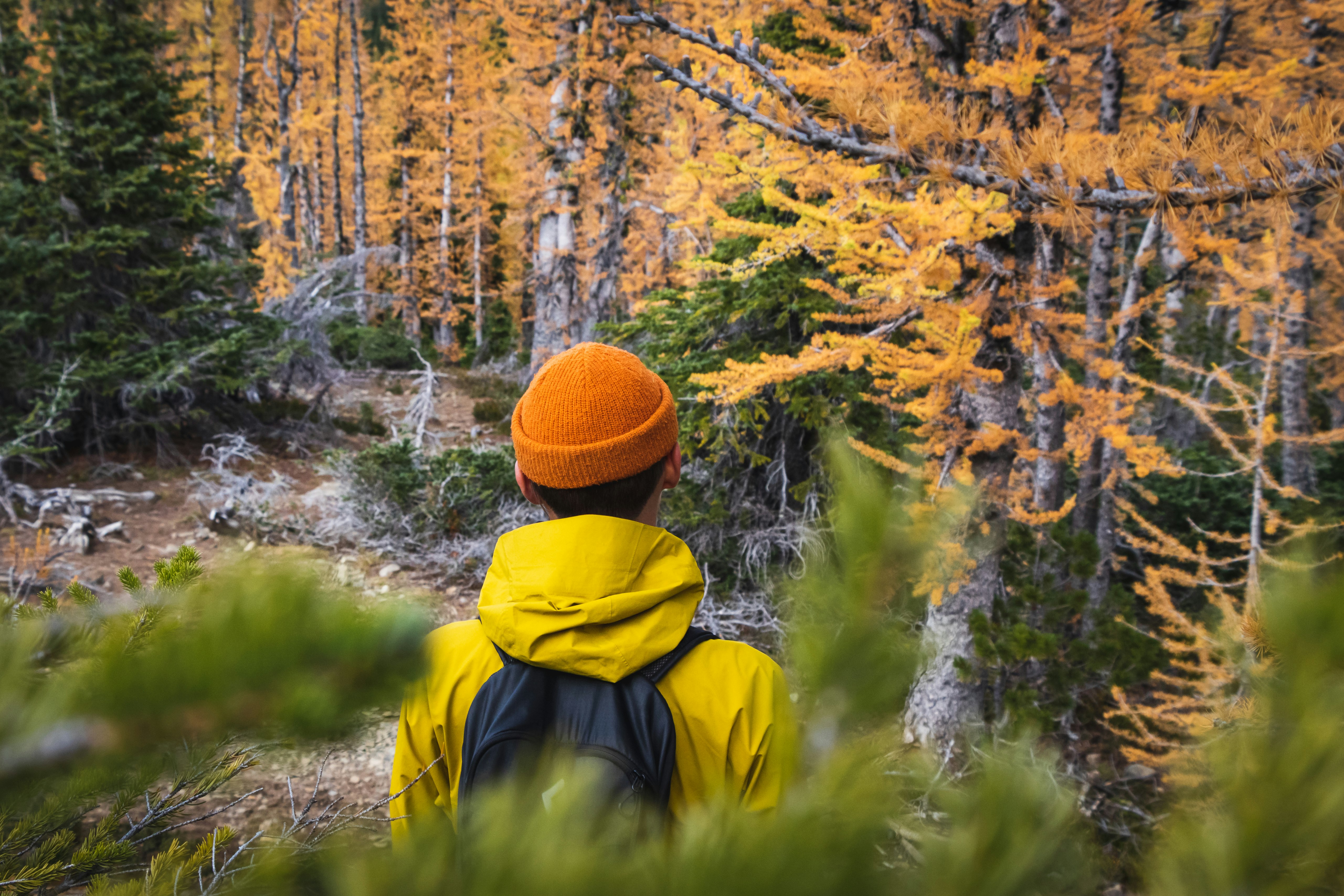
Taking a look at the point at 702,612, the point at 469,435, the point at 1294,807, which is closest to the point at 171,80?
the point at 469,435

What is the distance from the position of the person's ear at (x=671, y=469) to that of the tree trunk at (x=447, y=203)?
19418 millimetres

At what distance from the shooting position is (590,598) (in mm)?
1132

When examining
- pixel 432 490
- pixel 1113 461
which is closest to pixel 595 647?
pixel 432 490

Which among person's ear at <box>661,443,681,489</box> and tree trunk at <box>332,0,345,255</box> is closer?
person's ear at <box>661,443,681,489</box>

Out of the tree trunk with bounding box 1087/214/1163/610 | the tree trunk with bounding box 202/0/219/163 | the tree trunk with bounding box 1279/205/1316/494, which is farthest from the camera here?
the tree trunk with bounding box 202/0/219/163

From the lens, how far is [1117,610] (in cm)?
498

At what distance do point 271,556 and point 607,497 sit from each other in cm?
86

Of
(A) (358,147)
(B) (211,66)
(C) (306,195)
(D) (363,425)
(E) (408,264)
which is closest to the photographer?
(D) (363,425)

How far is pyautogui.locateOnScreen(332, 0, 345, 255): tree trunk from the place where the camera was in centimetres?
2039

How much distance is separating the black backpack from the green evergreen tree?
7.77 meters

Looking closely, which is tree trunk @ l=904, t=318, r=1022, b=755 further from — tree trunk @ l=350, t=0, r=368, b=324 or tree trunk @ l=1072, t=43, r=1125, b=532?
tree trunk @ l=350, t=0, r=368, b=324

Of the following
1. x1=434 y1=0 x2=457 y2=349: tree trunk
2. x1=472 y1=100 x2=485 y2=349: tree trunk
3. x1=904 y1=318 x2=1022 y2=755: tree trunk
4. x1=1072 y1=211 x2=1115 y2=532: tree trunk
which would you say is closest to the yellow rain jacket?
x1=904 y1=318 x2=1022 y2=755: tree trunk

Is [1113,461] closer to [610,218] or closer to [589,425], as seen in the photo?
[589,425]

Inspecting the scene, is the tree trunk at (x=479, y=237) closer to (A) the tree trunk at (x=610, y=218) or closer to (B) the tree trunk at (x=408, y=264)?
(B) the tree trunk at (x=408, y=264)
